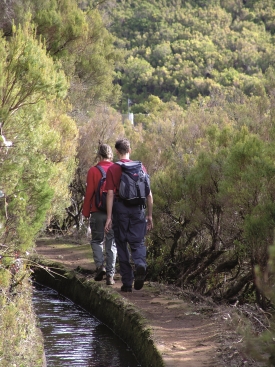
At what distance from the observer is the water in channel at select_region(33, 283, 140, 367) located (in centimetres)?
742

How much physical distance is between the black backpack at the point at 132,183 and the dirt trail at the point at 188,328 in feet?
4.29

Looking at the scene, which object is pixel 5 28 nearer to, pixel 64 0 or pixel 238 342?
pixel 64 0

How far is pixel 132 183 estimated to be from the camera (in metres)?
8.16

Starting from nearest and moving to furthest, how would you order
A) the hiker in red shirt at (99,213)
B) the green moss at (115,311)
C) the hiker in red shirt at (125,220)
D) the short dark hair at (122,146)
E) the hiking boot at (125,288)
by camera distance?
the green moss at (115,311)
the hiker in red shirt at (125,220)
the short dark hair at (122,146)
the hiking boot at (125,288)
the hiker in red shirt at (99,213)

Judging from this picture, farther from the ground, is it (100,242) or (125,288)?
(100,242)

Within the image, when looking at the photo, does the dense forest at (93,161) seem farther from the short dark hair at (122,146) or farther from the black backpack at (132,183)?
the short dark hair at (122,146)

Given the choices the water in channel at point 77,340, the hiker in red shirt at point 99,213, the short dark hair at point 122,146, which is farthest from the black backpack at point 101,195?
the water in channel at point 77,340

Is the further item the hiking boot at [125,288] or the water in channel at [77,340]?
the hiking boot at [125,288]

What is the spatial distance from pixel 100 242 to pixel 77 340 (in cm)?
176

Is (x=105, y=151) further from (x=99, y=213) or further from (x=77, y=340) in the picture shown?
(x=77, y=340)

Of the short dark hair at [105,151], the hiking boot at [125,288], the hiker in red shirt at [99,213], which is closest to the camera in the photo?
the hiking boot at [125,288]

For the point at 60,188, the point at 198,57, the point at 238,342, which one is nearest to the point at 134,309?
the point at 238,342

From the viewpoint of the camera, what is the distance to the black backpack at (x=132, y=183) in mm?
8156

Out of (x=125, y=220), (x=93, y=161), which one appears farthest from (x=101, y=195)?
(x=93, y=161)
